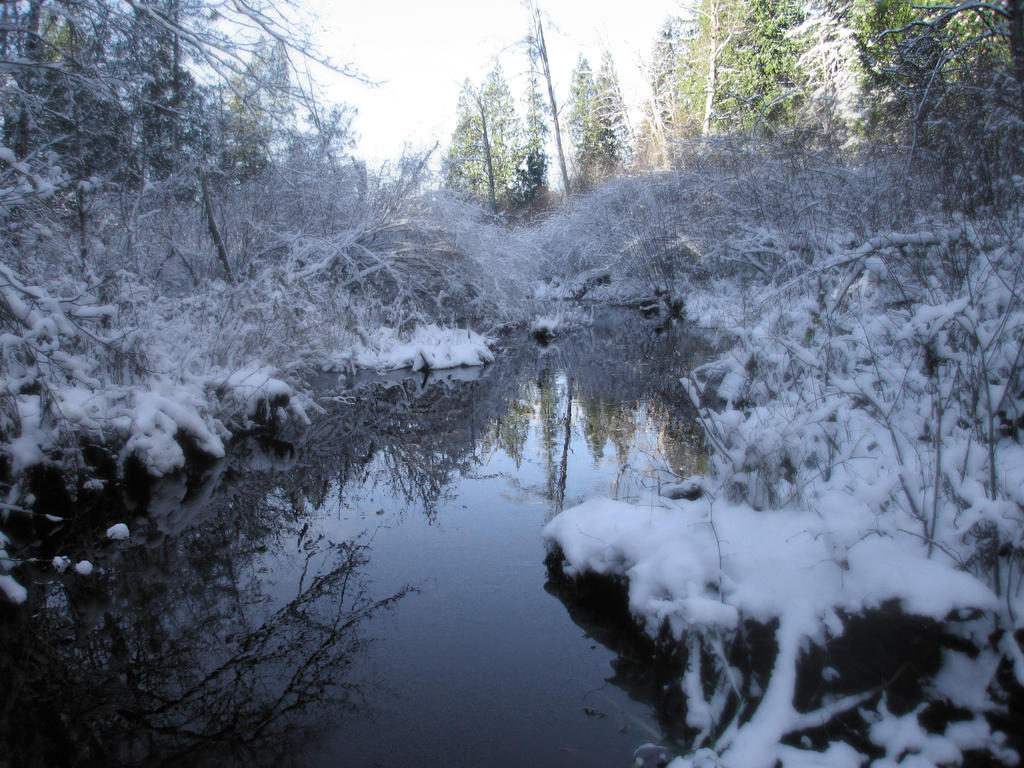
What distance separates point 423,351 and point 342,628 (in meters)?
9.89

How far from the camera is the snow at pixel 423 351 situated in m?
12.6

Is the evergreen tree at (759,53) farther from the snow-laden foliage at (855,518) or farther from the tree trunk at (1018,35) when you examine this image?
the snow-laden foliage at (855,518)

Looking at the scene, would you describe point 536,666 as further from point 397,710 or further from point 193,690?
point 193,690

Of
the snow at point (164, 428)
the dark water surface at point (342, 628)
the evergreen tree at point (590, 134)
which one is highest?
the evergreen tree at point (590, 134)

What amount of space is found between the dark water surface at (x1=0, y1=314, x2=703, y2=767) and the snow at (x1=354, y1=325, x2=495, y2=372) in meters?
5.52

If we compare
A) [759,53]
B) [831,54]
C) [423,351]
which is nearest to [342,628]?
[831,54]

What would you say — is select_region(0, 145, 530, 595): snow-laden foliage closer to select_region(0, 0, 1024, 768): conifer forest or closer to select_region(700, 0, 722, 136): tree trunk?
select_region(0, 0, 1024, 768): conifer forest

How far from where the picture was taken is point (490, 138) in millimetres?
40375

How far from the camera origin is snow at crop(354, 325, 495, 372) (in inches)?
498

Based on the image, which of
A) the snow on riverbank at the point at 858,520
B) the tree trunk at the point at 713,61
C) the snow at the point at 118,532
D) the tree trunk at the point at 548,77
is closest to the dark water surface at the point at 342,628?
the snow at the point at 118,532

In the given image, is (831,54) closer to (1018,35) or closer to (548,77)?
(1018,35)

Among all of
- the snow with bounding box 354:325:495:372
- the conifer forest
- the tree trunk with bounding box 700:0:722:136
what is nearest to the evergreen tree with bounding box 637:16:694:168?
the tree trunk with bounding box 700:0:722:136

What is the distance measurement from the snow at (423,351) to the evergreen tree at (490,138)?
1031 inches

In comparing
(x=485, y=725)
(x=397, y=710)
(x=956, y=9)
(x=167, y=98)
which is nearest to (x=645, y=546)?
(x=485, y=725)
